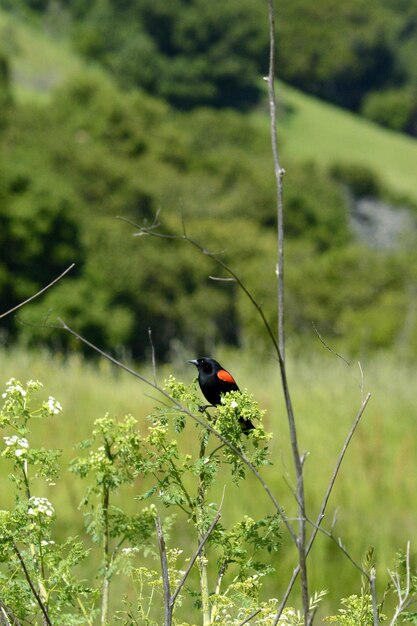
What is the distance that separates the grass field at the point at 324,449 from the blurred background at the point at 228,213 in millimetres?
24

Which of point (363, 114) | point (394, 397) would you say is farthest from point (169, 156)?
point (394, 397)

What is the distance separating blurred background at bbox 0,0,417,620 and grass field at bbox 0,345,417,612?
0.08ft

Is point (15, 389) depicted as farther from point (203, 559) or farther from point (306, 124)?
point (306, 124)

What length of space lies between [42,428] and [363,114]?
87.2 meters

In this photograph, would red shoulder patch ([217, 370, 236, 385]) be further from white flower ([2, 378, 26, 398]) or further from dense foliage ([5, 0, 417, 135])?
dense foliage ([5, 0, 417, 135])

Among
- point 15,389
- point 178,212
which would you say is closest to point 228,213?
point 178,212

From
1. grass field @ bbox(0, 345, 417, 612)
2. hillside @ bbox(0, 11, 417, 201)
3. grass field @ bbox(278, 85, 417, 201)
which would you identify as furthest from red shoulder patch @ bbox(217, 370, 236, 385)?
grass field @ bbox(278, 85, 417, 201)

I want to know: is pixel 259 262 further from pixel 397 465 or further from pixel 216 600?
pixel 216 600

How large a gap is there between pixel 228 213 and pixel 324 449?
1788 inches

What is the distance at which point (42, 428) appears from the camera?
7.61 m

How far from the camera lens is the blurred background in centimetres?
815

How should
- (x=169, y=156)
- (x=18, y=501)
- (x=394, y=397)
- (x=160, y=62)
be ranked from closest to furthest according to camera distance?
(x=18, y=501) < (x=394, y=397) < (x=169, y=156) < (x=160, y=62)

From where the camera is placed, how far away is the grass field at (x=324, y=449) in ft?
21.4

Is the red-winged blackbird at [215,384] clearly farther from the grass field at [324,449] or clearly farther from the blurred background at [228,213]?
the grass field at [324,449]
